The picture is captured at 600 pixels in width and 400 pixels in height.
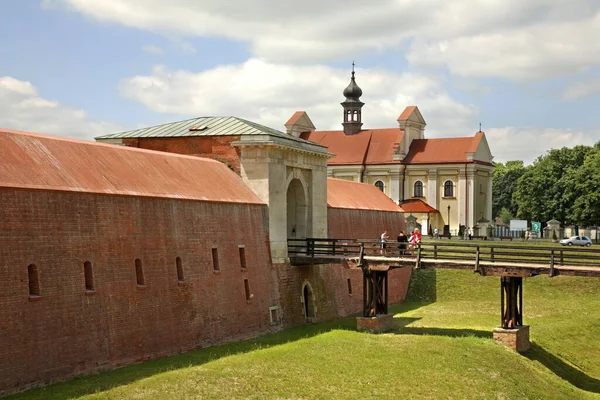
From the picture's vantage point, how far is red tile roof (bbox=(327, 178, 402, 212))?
46.4 meters

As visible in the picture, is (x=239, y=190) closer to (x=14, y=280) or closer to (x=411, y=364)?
(x=411, y=364)

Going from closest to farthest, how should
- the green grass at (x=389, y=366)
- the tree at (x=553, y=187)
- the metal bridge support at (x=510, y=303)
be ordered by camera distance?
the green grass at (x=389, y=366), the metal bridge support at (x=510, y=303), the tree at (x=553, y=187)

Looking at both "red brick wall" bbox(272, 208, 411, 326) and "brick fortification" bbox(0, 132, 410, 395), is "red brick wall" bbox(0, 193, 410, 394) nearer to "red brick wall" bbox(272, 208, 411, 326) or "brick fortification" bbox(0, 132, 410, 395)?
"brick fortification" bbox(0, 132, 410, 395)

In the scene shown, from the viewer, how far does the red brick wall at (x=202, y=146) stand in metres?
36.1

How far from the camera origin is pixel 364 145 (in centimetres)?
8425

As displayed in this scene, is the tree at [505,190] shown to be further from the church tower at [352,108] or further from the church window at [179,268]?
the church window at [179,268]

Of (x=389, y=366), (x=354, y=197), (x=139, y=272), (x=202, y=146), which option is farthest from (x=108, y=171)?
(x=354, y=197)

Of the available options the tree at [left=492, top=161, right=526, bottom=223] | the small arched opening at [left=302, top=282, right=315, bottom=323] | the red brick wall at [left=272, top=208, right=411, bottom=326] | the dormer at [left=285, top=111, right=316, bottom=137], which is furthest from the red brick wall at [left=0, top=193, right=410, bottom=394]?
the tree at [left=492, top=161, right=526, bottom=223]

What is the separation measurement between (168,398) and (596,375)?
17.8 m

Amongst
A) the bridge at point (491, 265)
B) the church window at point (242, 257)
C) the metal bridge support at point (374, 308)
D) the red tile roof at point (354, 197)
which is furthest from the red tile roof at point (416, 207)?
the church window at point (242, 257)

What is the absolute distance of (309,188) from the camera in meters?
40.2

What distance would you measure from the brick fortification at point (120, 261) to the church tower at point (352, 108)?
2060 inches

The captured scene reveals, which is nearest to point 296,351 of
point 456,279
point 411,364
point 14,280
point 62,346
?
point 411,364

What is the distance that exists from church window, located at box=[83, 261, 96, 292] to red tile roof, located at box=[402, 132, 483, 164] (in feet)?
196
